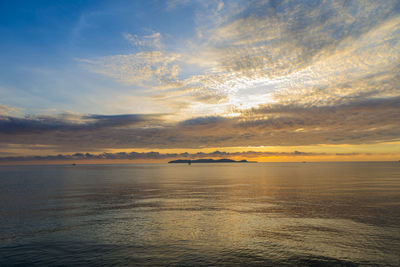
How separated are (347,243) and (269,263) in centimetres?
954

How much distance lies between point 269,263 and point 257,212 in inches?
756

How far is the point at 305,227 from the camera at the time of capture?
1192 inches

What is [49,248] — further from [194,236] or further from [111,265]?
[194,236]

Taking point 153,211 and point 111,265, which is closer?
point 111,265

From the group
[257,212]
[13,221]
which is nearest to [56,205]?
[13,221]

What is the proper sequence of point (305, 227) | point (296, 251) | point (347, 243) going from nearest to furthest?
1. point (296, 251)
2. point (347, 243)
3. point (305, 227)

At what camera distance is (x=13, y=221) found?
33812mm

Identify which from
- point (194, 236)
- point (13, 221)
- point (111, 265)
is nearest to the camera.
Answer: point (111, 265)

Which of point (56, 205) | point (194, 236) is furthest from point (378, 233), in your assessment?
point (56, 205)

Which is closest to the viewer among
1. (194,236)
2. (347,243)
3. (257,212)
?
(347,243)

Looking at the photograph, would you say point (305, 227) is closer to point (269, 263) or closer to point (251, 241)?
point (251, 241)

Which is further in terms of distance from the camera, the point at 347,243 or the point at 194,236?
the point at 194,236

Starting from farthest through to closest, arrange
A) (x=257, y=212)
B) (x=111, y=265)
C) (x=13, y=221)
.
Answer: (x=257, y=212)
(x=13, y=221)
(x=111, y=265)

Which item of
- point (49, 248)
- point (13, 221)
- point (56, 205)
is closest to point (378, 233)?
point (49, 248)
